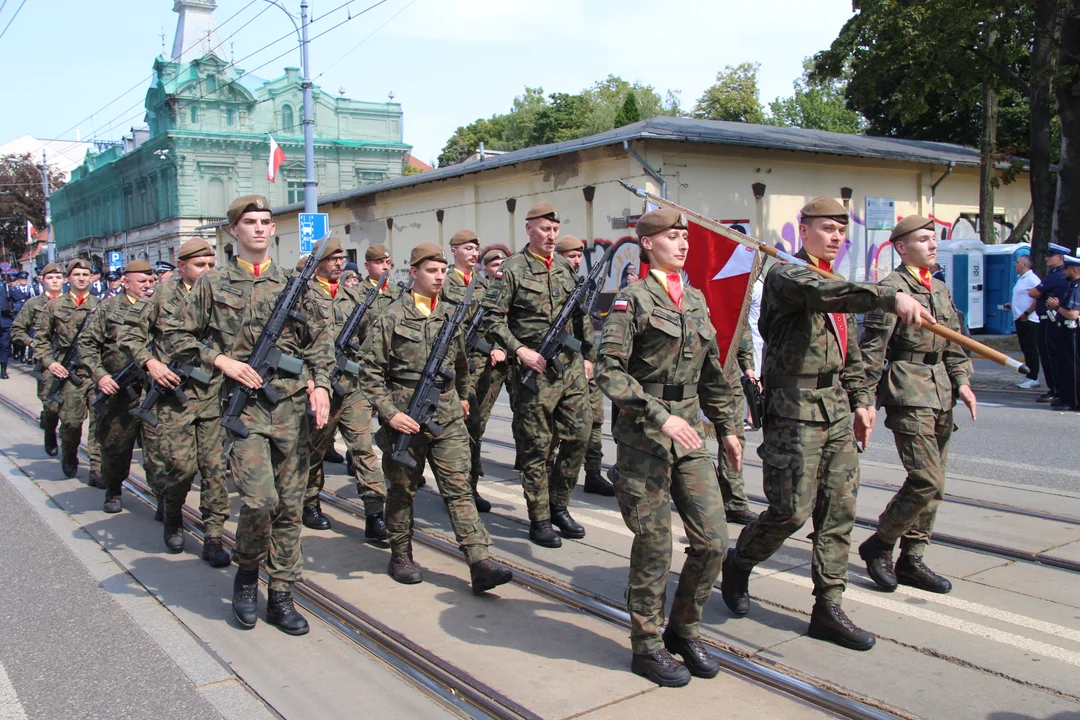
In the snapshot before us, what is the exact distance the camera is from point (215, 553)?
6.16 metres

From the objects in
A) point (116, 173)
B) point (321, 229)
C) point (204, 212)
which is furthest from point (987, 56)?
point (116, 173)

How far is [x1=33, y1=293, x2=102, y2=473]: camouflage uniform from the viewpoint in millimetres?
9219

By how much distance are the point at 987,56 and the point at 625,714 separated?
62.2ft

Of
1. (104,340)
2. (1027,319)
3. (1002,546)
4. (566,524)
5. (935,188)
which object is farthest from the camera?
(935,188)

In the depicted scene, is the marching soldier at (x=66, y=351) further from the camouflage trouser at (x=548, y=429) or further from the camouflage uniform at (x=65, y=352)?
the camouflage trouser at (x=548, y=429)

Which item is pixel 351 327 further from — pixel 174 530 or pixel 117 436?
pixel 174 530

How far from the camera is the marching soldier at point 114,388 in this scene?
7746 millimetres

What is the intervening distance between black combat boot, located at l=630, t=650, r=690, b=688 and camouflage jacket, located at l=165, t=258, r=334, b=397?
7.25ft

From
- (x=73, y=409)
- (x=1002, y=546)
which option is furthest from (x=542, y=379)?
(x=73, y=409)

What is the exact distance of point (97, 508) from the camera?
7.95 m

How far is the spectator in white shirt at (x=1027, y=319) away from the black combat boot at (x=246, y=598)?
1173cm

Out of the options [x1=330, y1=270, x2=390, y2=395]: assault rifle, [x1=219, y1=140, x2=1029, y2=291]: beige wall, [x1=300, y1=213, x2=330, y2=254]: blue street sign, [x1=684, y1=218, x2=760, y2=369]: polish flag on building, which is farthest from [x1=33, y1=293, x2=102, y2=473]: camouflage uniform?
[x1=219, y1=140, x2=1029, y2=291]: beige wall

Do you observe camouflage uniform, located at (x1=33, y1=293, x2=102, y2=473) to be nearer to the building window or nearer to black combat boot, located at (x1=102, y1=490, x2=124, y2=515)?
black combat boot, located at (x1=102, y1=490, x2=124, y2=515)

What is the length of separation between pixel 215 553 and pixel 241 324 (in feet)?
6.08
